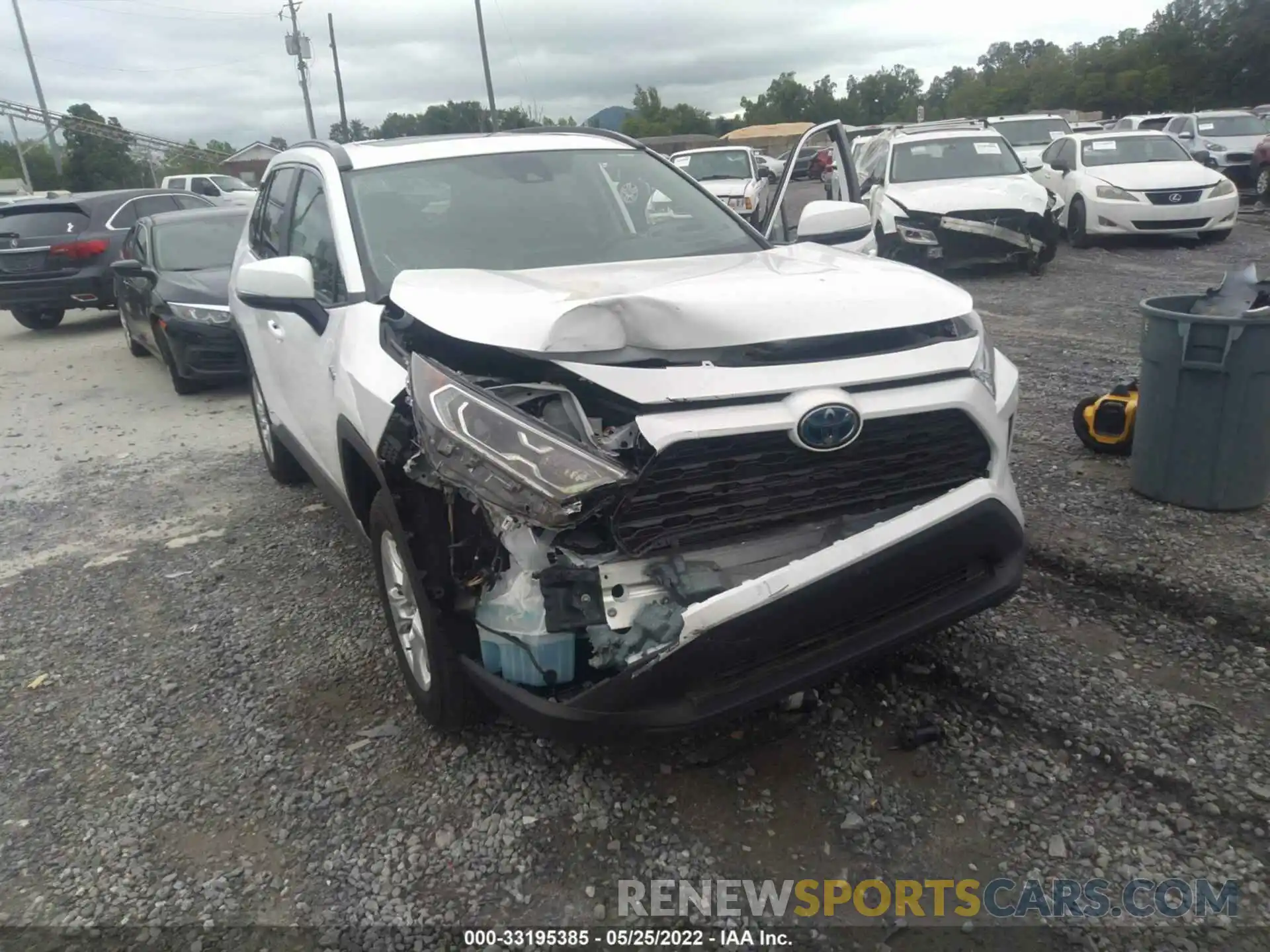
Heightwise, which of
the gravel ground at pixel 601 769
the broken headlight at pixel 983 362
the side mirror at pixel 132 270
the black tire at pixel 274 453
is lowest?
the gravel ground at pixel 601 769

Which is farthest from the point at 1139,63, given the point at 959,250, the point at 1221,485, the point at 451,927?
the point at 451,927

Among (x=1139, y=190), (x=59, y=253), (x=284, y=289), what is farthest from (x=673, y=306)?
(x=59, y=253)

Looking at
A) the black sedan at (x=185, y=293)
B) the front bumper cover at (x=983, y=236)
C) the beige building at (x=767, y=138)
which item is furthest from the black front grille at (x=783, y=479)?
the beige building at (x=767, y=138)

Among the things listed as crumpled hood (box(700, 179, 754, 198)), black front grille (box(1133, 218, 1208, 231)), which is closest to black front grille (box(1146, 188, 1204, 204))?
black front grille (box(1133, 218, 1208, 231))

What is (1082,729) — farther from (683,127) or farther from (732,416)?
(683,127)

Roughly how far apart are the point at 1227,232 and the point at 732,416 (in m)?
12.9

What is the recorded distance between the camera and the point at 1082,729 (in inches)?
113

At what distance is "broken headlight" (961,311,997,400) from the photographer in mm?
2715

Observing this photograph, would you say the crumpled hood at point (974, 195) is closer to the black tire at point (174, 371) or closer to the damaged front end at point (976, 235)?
the damaged front end at point (976, 235)

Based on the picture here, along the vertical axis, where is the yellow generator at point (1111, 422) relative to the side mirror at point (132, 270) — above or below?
below

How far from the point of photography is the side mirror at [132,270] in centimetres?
825

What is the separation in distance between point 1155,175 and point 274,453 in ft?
38.1

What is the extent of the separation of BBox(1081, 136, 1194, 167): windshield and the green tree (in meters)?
47.5

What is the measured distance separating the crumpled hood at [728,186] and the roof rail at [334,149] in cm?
1094
